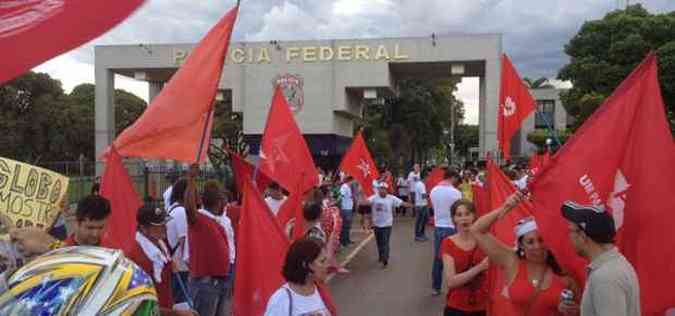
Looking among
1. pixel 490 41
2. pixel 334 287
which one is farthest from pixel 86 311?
pixel 490 41

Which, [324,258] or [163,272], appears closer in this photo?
[324,258]

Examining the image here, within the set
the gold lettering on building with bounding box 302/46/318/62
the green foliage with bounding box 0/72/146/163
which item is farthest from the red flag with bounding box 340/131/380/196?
the green foliage with bounding box 0/72/146/163

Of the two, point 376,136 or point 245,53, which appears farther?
point 376,136

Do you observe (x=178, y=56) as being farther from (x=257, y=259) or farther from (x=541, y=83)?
(x=541, y=83)

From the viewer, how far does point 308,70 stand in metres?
26.9

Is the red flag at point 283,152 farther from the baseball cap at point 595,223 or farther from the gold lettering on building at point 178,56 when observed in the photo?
the gold lettering on building at point 178,56

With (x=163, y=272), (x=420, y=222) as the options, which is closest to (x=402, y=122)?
(x=420, y=222)

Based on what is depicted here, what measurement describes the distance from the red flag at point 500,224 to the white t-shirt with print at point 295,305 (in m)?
1.19

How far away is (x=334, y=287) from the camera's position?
1087cm

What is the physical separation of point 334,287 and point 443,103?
1484 inches

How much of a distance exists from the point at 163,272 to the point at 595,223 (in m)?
3.41

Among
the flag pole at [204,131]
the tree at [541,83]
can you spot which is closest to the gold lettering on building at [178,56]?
the flag pole at [204,131]

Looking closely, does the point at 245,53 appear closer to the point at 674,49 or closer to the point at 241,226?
the point at 674,49

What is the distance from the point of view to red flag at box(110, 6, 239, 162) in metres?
4.99
